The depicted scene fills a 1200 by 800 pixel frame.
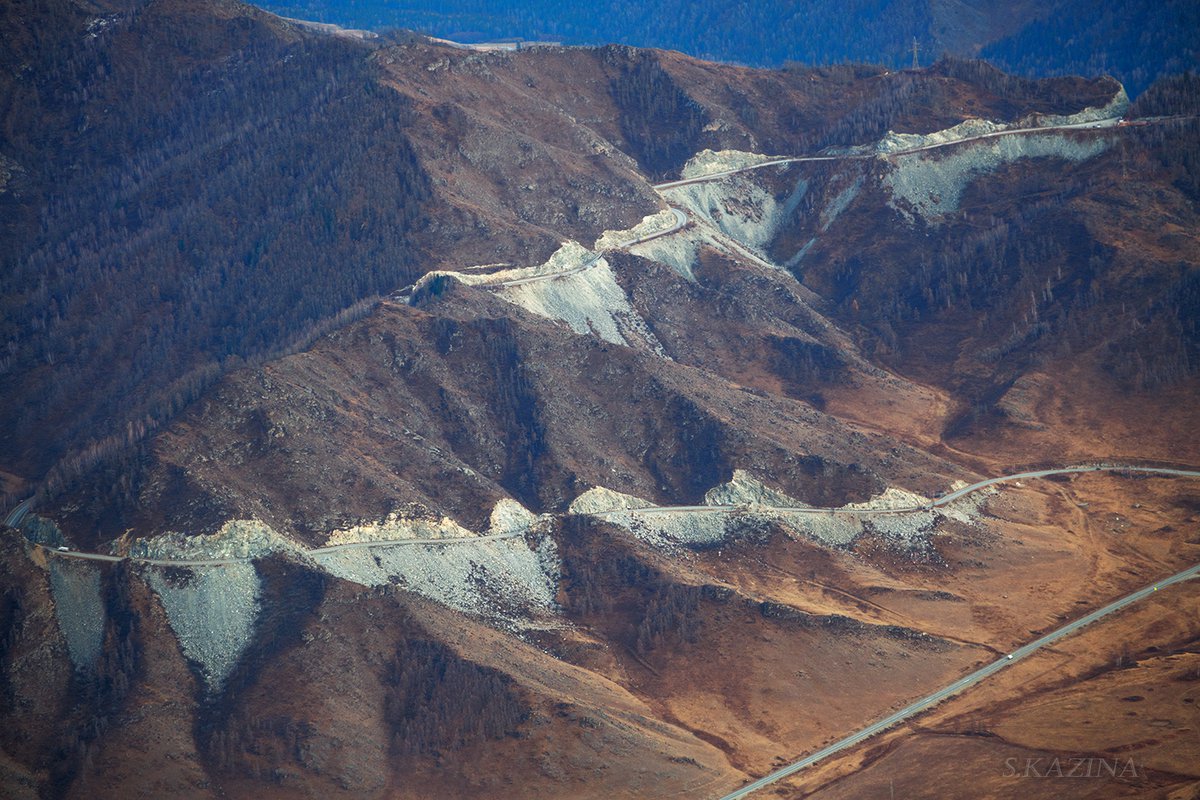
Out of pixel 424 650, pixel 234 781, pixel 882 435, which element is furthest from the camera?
pixel 882 435

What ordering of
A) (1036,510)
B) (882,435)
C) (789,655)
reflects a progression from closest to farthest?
(789,655) → (1036,510) → (882,435)

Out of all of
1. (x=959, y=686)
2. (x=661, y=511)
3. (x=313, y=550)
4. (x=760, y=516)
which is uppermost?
(x=760, y=516)

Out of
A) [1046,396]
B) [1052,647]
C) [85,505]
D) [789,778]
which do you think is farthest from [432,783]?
[1046,396]

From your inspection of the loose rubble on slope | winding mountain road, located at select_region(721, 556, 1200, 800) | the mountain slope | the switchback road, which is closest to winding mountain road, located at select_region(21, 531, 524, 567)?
the switchback road

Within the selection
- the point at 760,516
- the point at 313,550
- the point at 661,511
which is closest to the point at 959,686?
the point at 760,516

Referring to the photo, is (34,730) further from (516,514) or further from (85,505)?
(516,514)

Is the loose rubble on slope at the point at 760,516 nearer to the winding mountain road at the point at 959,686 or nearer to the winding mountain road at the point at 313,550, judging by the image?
the winding mountain road at the point at 313,550

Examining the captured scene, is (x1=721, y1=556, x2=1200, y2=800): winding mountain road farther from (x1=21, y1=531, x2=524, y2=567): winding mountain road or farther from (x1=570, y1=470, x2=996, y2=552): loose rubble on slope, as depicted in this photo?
(x1=21, y1=531, x2=524, y2=567): winding mountain road

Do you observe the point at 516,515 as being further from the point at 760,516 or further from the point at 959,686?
the point at 959,686
